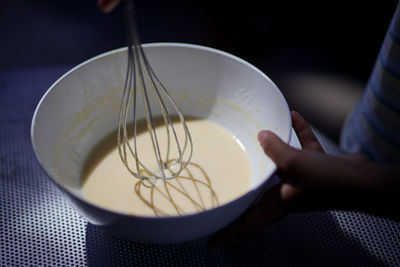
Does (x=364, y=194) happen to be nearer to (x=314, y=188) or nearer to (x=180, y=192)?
(x=314, y=188)

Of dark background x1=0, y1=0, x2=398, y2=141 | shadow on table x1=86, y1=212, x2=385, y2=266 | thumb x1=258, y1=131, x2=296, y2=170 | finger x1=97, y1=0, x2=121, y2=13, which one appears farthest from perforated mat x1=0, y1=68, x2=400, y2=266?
dark background x1=0, y1=0, x2=398, y2=141

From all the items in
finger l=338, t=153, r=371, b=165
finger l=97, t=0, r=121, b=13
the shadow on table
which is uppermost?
finger l=97, t=0, r=121, b=13

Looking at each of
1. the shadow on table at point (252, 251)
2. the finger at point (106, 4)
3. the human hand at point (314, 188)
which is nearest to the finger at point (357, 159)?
the human hand at point (314, 188)

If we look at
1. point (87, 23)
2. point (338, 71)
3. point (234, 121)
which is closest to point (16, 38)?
point (87, 23)

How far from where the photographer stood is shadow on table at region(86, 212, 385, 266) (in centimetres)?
43

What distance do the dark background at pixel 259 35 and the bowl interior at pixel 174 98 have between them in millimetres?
501

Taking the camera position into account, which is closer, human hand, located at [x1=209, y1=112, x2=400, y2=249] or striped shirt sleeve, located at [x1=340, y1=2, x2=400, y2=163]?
human hand, located at [x1=209, y1=112, x2=400, y2=249]

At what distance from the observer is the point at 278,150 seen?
1.33 feet

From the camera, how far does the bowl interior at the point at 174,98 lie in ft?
1.62

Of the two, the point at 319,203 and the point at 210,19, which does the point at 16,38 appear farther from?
the point at 319,203

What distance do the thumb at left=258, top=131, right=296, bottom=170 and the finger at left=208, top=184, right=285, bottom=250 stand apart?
0.03 metres

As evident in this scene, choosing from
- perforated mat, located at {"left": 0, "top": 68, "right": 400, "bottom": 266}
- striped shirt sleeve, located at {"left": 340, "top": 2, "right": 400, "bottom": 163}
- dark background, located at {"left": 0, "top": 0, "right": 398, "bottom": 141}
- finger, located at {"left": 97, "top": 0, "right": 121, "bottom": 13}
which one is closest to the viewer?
finger, located at {"left": 97, "top": 0, "right": 121, "bottom": 13}

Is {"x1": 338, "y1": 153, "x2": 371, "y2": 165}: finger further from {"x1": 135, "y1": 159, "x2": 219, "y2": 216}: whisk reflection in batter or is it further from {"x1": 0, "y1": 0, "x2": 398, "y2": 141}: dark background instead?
{"x1": 0, "y1": 0, "x2": 398, "y2": 141}: dark background

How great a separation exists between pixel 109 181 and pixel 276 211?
254 millimetres
